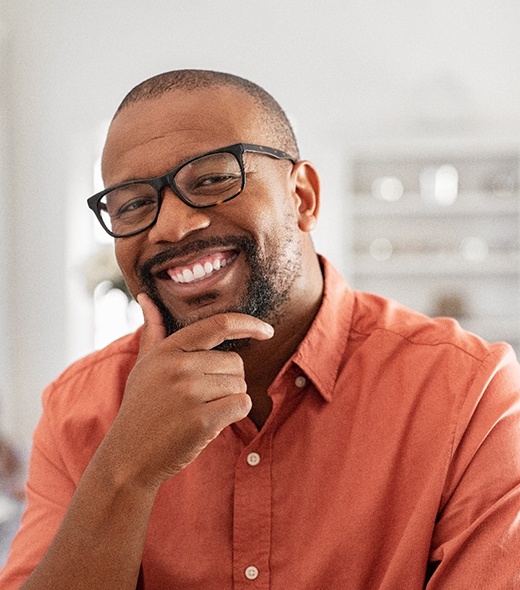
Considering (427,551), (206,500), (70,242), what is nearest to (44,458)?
(206,500)

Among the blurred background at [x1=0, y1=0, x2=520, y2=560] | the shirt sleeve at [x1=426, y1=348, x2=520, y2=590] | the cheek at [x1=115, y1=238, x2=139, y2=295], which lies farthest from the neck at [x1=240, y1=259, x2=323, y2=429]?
the blurred background at [x1=0, y1=0, x2=520, y2=560]

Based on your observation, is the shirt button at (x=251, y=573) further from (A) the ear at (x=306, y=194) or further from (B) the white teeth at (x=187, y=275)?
(A) the ear at (x=306, y=194)

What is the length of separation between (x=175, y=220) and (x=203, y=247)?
0.20 ft

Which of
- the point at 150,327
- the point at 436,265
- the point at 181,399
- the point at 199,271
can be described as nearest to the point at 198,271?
the point at 199,271

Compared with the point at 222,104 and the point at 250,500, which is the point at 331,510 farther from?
the point at 222,104

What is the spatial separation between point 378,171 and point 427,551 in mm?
4157

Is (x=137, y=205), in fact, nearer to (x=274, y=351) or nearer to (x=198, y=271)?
(x=198, y=271)

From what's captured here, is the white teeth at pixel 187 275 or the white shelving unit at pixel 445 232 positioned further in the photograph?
the white shelving unit at pixel 445 232

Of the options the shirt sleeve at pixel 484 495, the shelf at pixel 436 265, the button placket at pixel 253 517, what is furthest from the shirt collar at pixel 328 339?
the shelf at pixel 436 265

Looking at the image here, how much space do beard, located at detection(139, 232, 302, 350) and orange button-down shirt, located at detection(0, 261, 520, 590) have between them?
3.5 inches

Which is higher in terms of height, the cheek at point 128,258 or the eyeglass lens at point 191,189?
the eyeglass lens at point 191,189

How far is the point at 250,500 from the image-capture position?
1.34 metres

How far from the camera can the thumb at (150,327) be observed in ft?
4.45

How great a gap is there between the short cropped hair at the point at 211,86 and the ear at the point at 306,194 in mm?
31
